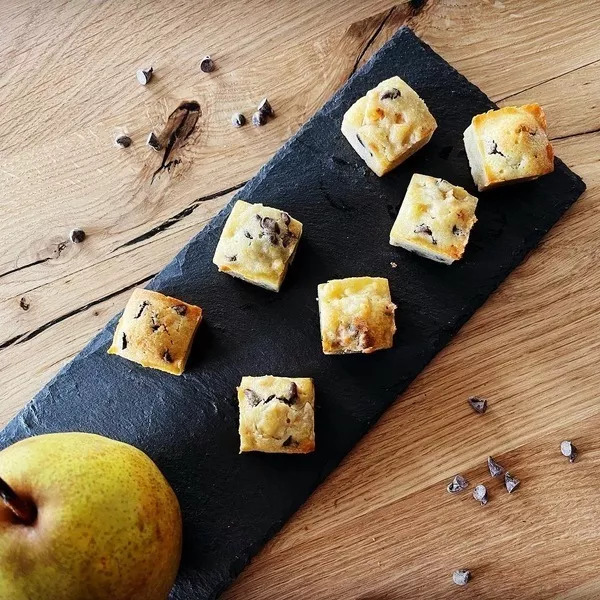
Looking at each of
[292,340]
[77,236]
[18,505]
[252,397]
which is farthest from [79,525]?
[77,236]

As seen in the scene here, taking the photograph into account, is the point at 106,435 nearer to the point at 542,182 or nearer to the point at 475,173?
the point at 475,173

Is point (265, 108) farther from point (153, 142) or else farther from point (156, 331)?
point (156, 331)

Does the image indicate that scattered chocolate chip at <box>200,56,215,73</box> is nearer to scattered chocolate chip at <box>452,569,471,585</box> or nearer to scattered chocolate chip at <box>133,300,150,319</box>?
scattered chocolate chip at <box>133,300,150,319</box>

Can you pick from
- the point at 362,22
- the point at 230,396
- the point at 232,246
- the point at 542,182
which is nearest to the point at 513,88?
the point at 542,182

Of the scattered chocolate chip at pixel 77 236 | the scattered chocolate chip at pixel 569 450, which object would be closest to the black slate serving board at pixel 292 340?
the scattered chocolate chip at pixel 77 236

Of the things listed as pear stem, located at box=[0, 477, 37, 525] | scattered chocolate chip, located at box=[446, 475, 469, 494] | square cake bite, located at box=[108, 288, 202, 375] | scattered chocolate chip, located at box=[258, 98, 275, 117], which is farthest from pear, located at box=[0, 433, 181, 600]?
scattered chocolate chip, located at box=[258, 98, 275, 117]
